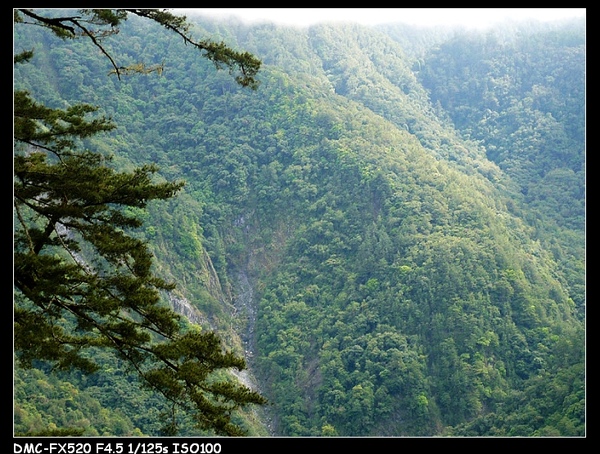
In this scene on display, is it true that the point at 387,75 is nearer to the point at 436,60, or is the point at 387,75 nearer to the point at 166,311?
the point at 436,60

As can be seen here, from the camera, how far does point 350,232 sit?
6281 centimetres

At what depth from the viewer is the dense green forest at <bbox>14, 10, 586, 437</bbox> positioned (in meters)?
50.9

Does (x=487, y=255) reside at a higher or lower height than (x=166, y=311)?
lower

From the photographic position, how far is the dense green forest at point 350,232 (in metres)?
50.9

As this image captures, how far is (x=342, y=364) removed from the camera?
5484 cm
